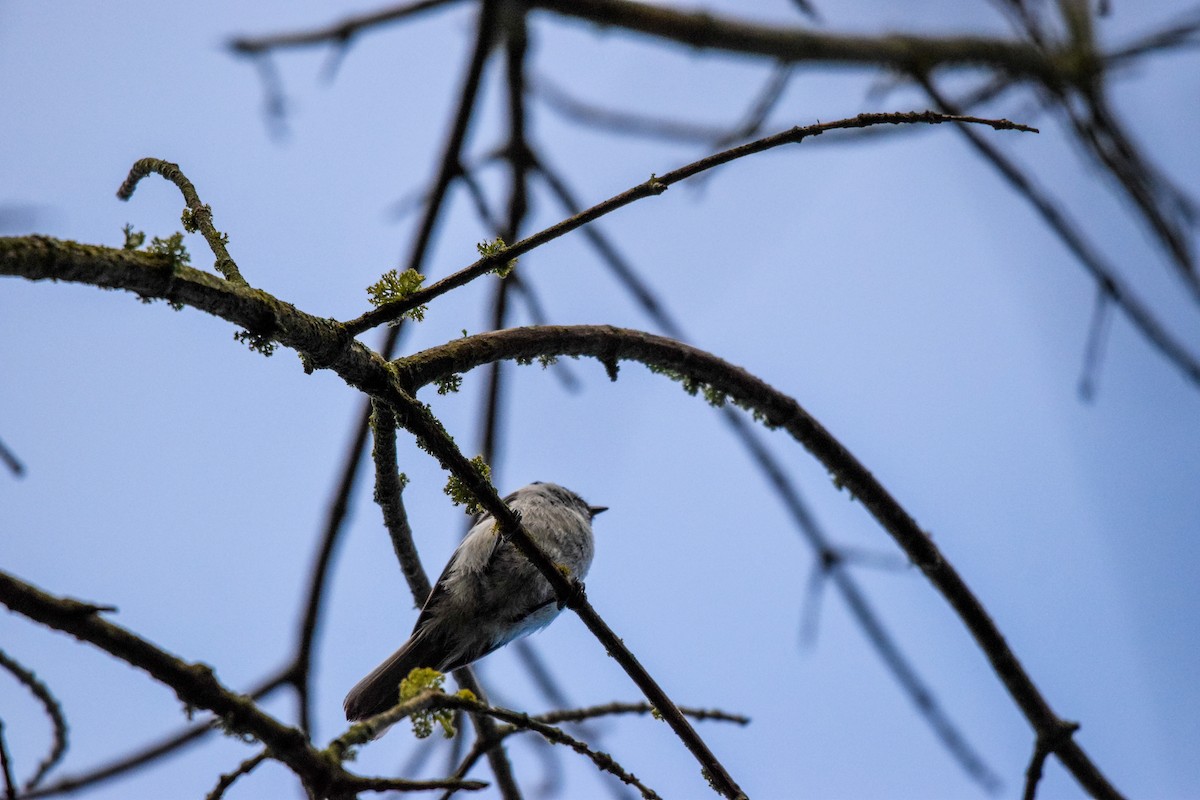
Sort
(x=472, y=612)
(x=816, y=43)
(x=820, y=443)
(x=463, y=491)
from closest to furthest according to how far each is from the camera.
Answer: (x=463, y=491) → (x=820, y=443) → (x=472, y=612) → (x=816, y=43)

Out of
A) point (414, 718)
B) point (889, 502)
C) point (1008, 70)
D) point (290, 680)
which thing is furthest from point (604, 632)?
point (1008, 70)

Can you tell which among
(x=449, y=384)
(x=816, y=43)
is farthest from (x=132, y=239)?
(x=816, y=43)

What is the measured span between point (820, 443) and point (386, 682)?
173cm

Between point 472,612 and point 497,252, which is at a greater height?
point 472,612

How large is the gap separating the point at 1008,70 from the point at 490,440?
2701 millimetres

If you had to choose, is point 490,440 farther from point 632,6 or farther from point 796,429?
point 632,6

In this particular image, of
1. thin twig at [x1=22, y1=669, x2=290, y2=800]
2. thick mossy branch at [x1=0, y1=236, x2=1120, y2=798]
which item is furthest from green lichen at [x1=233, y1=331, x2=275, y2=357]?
thin twig at [x1=22, y1=669, x2=290, y2=800]

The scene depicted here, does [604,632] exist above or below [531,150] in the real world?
below

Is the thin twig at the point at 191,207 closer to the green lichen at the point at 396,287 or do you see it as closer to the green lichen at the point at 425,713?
the green lichen at the point at 396,287

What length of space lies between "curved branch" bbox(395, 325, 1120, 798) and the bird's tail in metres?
1.43

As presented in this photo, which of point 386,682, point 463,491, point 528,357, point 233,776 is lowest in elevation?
point 233,776

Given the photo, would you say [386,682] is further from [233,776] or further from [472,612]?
[233,776]

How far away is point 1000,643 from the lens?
3.21 meters

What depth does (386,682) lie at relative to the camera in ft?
11.5
